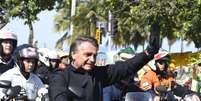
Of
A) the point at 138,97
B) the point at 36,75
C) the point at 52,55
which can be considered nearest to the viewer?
the point at 138,97

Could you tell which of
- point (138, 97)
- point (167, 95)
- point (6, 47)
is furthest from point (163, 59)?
point (6, 47)

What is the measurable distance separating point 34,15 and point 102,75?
16.9m

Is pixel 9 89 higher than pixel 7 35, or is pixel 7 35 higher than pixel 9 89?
pixel 7 35

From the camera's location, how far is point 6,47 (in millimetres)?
7105

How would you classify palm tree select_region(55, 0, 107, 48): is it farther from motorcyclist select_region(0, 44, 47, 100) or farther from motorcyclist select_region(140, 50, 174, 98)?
motorcyclist select_region(0, 44, 47, 100)

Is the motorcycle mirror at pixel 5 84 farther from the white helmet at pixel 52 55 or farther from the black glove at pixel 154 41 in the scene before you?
the white helmet at pixel 52 55

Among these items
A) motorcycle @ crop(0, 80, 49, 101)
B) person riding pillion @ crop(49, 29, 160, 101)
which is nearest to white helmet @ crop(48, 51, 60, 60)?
motorcycle @ crop(0, 80, 49, 101)

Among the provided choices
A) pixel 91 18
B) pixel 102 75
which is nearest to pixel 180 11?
pixel 102 75

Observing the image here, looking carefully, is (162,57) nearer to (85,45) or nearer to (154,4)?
(85,45)

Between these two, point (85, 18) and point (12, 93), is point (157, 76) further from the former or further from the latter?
point (85, 18)

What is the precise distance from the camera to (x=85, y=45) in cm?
454

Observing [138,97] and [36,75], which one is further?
[36,75]

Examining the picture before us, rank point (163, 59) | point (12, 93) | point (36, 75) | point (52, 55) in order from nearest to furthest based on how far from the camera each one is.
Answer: point (12, 93), point (36, 75), point (163, 59), point (52, 55)

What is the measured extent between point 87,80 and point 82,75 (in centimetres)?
5
